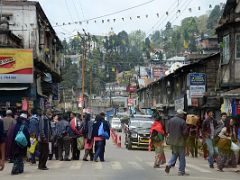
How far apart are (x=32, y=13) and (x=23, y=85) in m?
10.3

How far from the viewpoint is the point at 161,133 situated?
1838 cm

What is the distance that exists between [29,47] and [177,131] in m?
31.3

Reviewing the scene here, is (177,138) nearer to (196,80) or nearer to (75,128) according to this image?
(75,128)

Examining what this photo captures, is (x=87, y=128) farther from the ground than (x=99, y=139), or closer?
farther from the ground

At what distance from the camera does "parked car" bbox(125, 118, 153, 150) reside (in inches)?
1186

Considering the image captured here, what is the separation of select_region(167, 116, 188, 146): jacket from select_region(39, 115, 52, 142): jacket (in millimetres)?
4115

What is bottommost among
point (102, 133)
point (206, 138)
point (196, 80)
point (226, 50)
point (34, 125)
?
point (206, 138)

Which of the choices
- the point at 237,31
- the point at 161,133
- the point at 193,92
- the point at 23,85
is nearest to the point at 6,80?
the point at 23,85

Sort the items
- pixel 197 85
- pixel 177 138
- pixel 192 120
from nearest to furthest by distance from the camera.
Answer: pixel 177 138
pixel 192 120
pixel 197 85

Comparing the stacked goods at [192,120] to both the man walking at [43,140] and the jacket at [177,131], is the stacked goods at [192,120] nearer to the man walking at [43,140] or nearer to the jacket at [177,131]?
the man walking at [43,140]

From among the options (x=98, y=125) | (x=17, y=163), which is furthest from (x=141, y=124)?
(x=17, y=163)

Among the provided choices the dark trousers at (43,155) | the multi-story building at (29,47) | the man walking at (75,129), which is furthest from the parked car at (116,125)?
the dark trousers at (43,155)

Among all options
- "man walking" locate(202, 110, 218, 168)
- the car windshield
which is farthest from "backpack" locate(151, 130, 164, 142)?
the car windshield

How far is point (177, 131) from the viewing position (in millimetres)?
15961
